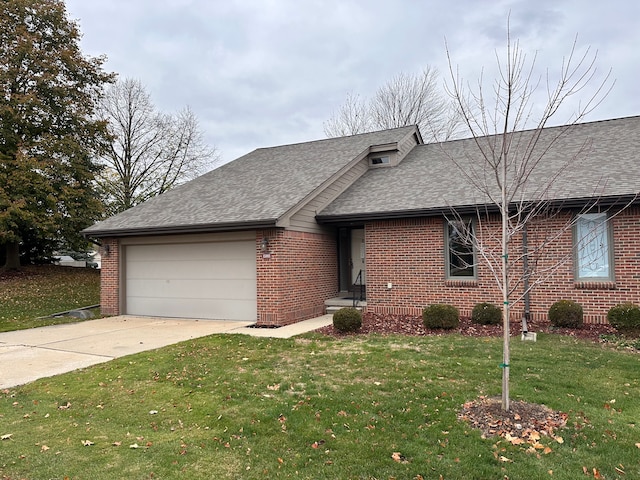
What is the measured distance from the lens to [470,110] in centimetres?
515

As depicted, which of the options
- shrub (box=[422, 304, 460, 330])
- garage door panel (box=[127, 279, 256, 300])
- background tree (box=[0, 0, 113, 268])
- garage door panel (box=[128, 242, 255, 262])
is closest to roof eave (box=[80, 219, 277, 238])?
garage door panel (box=[128, 242, 255, 262])

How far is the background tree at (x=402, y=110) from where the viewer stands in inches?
1133

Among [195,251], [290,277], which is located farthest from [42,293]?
[290,277]

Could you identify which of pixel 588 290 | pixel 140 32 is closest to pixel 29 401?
pixel 588 290

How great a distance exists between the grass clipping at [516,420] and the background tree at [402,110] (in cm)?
2480

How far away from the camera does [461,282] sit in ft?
34.7

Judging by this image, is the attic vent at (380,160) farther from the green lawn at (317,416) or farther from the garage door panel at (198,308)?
the green lawn at (317,416)

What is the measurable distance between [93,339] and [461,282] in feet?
26.9

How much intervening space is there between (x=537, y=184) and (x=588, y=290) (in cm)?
260

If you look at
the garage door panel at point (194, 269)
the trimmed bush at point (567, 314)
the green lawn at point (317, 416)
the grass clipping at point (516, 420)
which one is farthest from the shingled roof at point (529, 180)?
the grass clipping at point (516, 420)

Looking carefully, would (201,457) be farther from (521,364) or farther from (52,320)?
(52,320)

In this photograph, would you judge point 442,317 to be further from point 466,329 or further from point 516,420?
point 516,420

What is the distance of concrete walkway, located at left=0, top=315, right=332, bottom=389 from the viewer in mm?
7117

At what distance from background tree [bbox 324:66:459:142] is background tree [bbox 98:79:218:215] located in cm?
1035
